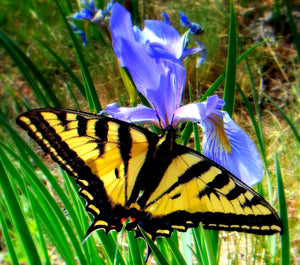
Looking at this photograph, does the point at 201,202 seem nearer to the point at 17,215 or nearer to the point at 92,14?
the point at 17,215

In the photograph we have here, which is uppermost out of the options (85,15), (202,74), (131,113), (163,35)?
(85,15)

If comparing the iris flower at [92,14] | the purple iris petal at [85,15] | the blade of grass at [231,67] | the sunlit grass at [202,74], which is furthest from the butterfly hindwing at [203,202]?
the purple iris petal at [85,15]

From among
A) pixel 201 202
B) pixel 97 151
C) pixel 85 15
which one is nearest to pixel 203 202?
pixel 201 202

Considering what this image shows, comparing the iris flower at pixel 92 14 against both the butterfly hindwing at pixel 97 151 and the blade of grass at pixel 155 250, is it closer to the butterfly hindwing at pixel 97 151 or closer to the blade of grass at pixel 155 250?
the butterfly hindwing at pixel 97 151

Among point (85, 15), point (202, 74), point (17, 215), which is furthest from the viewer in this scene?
point (202, 74)

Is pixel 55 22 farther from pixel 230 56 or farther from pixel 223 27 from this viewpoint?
pixel 230 56

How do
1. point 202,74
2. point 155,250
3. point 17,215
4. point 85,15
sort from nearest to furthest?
point 155,250, point 17,215, point 85,15, point 202,74

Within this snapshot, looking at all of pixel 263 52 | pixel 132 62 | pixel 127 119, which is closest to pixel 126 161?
pixel 127 119
